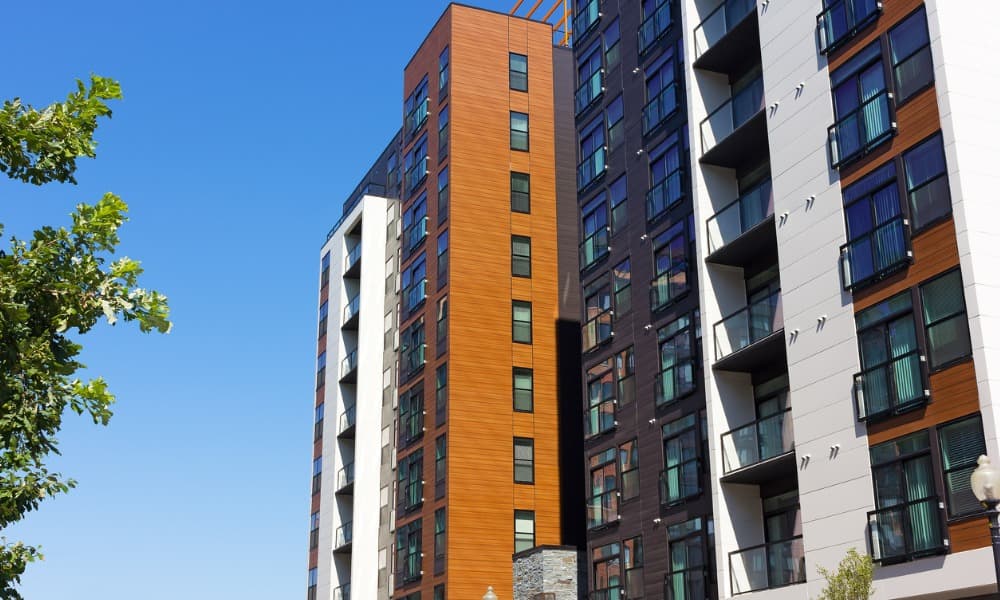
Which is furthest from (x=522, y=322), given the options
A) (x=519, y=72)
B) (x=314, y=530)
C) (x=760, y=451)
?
(x=760, y=451)

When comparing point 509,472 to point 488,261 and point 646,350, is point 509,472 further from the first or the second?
point 646,350

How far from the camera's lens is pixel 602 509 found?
3712 centimetres

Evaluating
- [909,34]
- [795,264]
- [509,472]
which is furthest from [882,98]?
[509,472]

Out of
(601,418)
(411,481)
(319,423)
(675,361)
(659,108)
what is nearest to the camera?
(675,361)

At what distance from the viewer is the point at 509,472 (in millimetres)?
48031

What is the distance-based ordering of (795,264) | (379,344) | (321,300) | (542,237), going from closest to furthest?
(795,264) < (542,237) < (379,344) < (321,300)

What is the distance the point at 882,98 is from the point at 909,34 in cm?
145

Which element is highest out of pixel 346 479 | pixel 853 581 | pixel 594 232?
pixel 594 232

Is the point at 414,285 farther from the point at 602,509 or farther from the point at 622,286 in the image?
the point at 602,509

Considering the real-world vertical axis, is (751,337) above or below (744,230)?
below

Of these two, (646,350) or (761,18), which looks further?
(646,350)

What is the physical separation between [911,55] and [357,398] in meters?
37.1

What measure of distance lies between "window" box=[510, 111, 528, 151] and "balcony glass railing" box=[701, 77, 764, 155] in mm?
19480

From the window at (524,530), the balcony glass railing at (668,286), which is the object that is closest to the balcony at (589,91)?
the balcony glass railing at (668,286)
